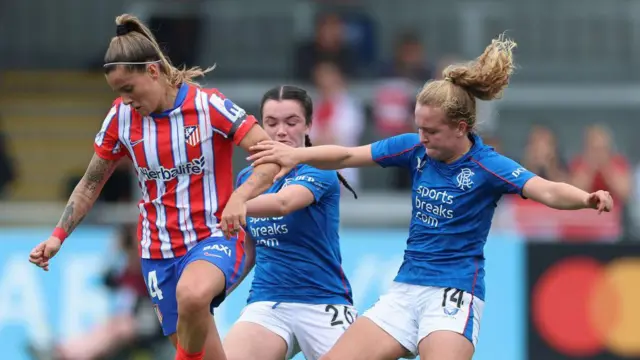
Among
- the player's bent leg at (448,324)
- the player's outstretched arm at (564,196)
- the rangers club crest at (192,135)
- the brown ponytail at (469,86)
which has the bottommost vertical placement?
the player's bent leg at (448,324)

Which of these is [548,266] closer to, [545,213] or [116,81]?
[545,213]

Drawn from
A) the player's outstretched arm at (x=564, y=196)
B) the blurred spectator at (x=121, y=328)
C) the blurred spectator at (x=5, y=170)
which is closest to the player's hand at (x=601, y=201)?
the player's outstretched arm at (x=564, y=196)

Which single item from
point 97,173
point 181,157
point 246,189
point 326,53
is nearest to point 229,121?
point 181,157

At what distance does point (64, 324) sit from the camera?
1095 centimetres

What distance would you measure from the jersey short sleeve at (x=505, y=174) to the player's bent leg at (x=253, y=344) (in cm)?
146

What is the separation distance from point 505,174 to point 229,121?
1402 mm

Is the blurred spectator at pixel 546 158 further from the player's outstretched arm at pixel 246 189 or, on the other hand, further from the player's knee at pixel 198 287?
the player's knee at pixel 198 287

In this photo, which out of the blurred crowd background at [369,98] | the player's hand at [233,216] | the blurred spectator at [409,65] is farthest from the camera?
the blurred spectator at [409,65]

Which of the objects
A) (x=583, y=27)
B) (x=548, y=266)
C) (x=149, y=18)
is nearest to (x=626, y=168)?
(x=548, y=266)

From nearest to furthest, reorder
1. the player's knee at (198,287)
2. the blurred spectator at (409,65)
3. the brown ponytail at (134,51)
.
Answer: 1. the player's knee at (198,287)
2. the brown ponytail at (134,51)
3. the blurred spectator at (409,65)

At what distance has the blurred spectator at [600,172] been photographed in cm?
1124

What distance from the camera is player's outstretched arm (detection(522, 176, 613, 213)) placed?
5551 mm

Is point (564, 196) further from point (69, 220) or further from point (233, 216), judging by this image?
point (69, 220)

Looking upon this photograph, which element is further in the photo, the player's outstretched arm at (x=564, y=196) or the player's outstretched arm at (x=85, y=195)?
the player's outstretched arm at (x=85, y=195)
